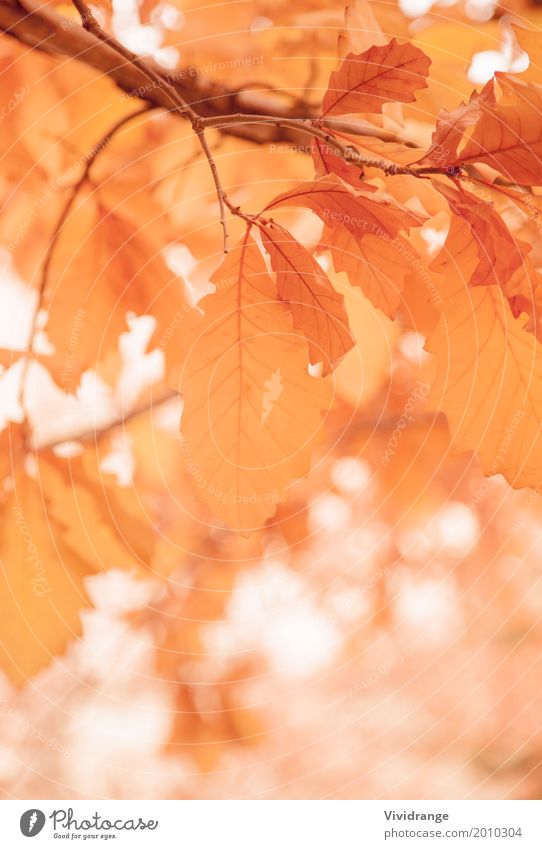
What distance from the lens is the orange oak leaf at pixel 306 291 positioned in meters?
0.39

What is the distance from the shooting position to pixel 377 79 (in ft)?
1.24

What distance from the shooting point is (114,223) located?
16.1 inches

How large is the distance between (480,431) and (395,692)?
0.63 feet

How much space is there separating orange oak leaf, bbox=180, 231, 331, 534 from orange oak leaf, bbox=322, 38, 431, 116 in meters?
0.11

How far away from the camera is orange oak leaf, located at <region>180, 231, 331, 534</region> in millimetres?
390
